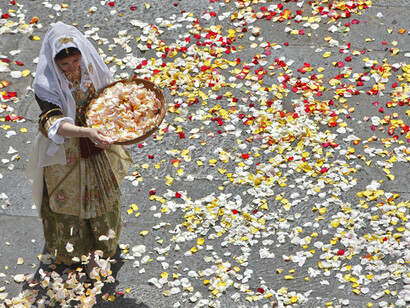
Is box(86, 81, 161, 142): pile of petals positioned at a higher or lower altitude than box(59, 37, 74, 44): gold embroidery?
lower

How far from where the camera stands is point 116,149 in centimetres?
633

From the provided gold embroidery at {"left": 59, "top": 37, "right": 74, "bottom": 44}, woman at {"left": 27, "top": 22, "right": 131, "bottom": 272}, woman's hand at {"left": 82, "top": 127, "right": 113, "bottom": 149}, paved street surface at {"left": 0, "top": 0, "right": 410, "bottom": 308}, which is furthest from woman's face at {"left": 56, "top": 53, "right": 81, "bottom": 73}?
paved street surface at {"left": 0, "top": 0, "right": 410, "bottom": 308}

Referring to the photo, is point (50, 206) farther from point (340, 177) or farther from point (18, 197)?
point (340, 177)

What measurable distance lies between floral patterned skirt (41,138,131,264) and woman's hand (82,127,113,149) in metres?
0.47

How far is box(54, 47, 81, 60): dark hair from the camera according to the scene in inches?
223

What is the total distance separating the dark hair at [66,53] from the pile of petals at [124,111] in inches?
17.8

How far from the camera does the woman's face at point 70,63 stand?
18.7 ft

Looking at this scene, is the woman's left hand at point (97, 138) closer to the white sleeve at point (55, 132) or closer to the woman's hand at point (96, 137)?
the woman's hand at point (96, 137)

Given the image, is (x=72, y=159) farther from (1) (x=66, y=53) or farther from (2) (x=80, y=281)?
(2) (x=80, y=281)

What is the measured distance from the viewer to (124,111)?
5.92 meters

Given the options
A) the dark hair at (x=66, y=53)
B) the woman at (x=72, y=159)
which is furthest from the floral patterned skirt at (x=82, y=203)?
the dark hair at (x=66, y=53)

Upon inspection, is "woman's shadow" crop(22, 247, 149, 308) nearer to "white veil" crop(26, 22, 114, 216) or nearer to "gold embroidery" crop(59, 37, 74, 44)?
"white veil" crop(26, 22, 114, 216)

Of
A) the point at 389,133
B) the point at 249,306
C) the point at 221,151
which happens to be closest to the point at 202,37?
the point at 221,151

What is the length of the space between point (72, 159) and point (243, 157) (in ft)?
6.44
